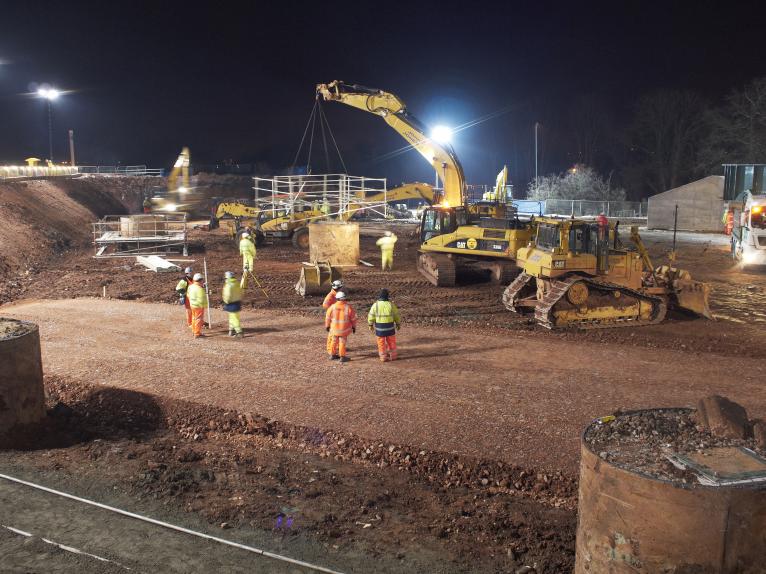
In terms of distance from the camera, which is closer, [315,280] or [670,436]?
[670,436]

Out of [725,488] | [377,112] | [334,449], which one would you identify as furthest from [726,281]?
[725,488]

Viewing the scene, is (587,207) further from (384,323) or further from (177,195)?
(384,323)

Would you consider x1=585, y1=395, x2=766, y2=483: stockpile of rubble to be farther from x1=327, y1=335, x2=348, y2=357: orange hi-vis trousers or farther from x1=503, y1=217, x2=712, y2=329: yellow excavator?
x1=503, y1=217, x2=712, y2=329: yellow excavator

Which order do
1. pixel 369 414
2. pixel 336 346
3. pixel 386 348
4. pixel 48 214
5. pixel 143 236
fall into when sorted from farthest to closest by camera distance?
pixel 48 214 → pixel 143 236 → pixel 336 346 → pixel 386 348 → pixel 369 414

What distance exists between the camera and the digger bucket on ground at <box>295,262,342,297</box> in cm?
1828

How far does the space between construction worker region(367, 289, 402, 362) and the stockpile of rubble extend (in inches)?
270

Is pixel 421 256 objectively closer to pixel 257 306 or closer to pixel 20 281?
pixel 257 306

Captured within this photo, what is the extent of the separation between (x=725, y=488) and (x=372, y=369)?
8.00 m

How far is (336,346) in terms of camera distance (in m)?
12.6

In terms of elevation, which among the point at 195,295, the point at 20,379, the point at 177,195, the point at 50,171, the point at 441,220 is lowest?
the point at 20,379

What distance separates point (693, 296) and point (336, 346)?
863 cm

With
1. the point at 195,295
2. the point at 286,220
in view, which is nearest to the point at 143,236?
the point at 286,220

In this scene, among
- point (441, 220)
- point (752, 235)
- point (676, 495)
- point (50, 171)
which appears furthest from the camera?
point (50, 171)

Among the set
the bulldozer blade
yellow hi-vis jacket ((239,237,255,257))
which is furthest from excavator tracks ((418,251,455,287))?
the bulldozer blade
